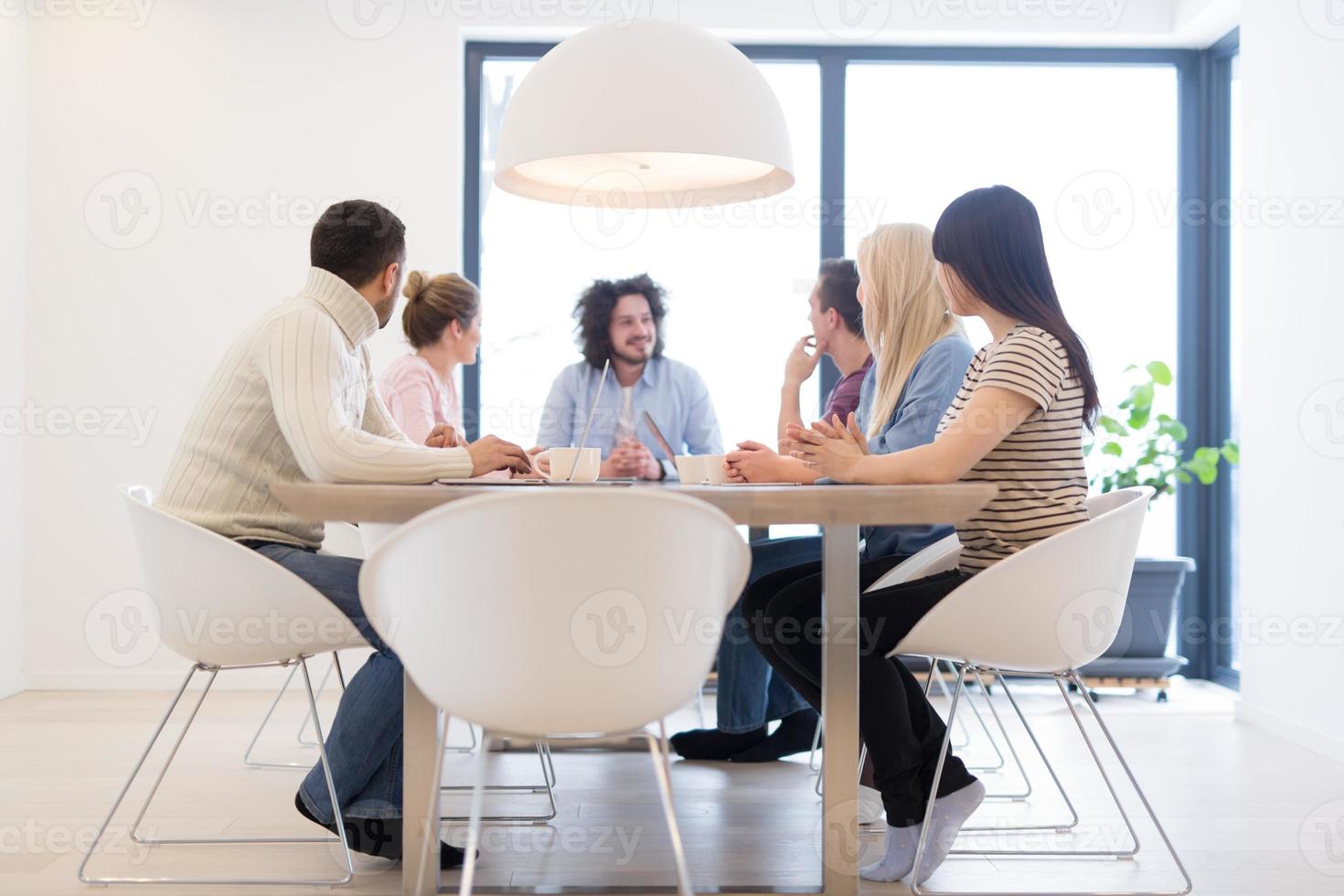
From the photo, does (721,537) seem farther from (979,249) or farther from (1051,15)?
(1051,15)

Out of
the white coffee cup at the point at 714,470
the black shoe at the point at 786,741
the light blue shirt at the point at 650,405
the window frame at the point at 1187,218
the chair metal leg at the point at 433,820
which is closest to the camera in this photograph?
the chair metal leg at the point at 433,820

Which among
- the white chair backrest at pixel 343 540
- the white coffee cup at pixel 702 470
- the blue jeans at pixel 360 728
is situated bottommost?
the blue jeans at pixel 360 728

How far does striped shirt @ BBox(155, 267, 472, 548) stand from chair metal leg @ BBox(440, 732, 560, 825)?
720mm

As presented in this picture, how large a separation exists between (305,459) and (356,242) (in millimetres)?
511

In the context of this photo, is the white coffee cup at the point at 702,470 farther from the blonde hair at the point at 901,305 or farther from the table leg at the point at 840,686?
the blonde hair at the point at 901,305

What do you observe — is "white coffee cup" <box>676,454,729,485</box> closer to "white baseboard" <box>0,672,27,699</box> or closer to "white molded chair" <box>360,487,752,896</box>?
"white molded chair" <box>360,487,752,896</box>

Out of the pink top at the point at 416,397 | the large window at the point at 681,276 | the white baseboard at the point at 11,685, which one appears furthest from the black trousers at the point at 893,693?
the white baseboard at the point at 11,685

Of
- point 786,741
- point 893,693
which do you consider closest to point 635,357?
point 786,741

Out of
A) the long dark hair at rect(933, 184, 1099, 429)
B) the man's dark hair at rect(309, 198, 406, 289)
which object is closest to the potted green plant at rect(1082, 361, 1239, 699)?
the long dark hair at rect(933, 184, 1099, 429)

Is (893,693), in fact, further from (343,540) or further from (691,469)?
(343,540)

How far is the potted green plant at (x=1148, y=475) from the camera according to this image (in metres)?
3.93

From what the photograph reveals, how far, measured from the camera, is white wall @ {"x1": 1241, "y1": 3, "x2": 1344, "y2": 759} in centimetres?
313

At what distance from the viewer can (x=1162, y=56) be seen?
4.44m

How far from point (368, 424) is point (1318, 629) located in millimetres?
2618
